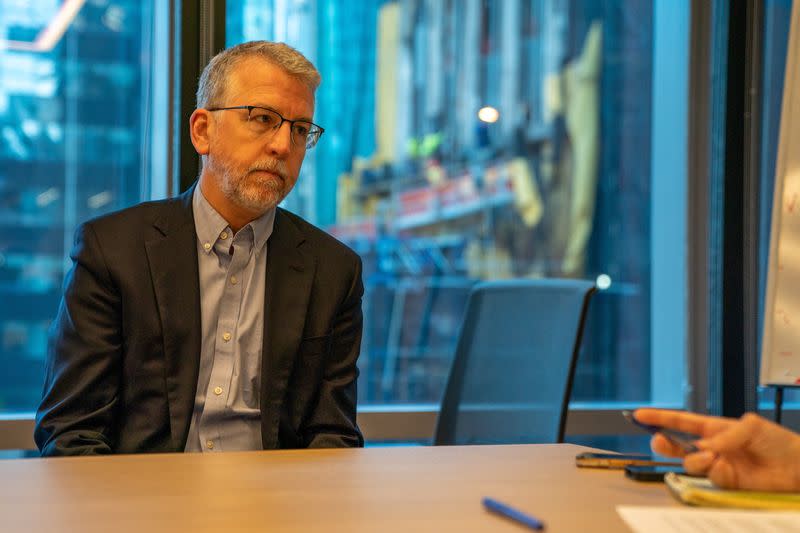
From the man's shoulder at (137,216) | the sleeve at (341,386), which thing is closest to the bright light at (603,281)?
the sleeve at (341,386)

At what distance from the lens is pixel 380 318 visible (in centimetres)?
321

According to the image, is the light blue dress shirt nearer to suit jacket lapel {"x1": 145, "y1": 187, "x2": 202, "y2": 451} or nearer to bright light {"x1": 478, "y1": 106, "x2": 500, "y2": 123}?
suit jacket lapel {"x1": 145, "y1": 187, "x2": 202, "y2": 451}

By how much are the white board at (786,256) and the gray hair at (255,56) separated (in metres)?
1.59

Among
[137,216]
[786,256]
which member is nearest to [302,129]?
[137,216]

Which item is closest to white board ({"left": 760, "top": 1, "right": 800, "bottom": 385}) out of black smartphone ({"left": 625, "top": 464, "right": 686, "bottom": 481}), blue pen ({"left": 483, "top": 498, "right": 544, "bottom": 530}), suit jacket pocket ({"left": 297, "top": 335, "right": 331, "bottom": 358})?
suit jacket pocket ({"left": 297, "top": 335, "right": 331, "bottom": 358})

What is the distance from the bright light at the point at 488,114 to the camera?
326 centimetres

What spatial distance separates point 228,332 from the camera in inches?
77.5

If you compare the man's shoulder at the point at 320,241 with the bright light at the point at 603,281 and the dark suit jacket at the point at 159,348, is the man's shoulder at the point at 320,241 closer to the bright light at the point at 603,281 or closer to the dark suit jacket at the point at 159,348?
the dark suit jacket at the point at 159,348

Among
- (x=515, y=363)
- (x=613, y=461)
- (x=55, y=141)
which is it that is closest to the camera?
(x=613, y=461)

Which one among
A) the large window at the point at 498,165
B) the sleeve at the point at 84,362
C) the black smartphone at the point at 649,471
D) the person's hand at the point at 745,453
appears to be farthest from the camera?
the large window at the point at 498,165

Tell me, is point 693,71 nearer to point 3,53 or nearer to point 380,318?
point 380,318

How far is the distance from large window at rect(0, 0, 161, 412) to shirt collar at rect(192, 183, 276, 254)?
953 mm

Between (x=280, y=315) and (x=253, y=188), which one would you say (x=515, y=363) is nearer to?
(x=280, y=315)

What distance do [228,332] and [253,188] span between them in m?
0.34
